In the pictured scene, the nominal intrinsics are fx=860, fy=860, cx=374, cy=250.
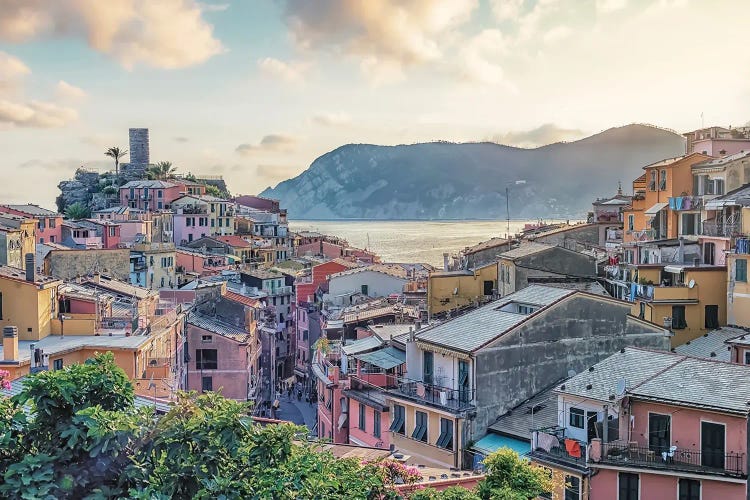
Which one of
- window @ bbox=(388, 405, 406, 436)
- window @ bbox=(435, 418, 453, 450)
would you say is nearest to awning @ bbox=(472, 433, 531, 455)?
window @ bbox=(435, 418, 453, 450)

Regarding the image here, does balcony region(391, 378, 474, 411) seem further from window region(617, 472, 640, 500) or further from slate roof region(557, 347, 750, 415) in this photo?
window region(617, 472, 640, 500)

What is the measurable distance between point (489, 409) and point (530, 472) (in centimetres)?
1149

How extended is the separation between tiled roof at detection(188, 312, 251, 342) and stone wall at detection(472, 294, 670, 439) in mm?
21126

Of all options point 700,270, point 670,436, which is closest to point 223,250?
point 700,270

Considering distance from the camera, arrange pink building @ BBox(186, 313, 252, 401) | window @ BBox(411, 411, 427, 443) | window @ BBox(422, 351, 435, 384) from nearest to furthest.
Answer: window @ BBox(411, 411, 427, 443), window @ BBox(422, 351, 435, 384), pink building @ BBox(186, 313, 252, 401)

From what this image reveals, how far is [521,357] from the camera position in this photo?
29047mm

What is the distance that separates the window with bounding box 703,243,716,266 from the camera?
40.1 m

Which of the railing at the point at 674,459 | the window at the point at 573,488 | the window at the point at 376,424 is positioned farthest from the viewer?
the window at the point at 376,424

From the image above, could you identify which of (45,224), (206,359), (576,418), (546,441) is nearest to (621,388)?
(576,418)

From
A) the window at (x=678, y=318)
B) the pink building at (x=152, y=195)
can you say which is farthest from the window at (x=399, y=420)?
the pink building at (x=152, y=195)

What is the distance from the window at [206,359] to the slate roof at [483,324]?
717 inches

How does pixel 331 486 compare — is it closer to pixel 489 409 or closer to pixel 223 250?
pixel 489 409

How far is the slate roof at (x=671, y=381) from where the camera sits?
2191 centimetres

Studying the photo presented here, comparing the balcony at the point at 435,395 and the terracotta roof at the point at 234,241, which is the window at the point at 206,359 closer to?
the balcony at the point at 435,395
